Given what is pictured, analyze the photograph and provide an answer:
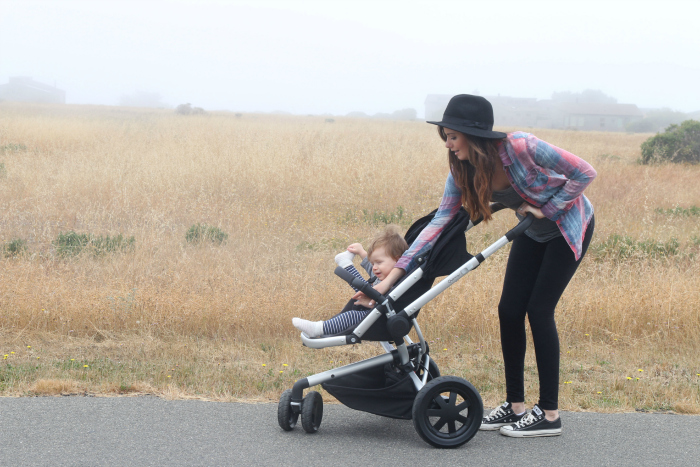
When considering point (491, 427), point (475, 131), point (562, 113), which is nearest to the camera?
point (475, 131)

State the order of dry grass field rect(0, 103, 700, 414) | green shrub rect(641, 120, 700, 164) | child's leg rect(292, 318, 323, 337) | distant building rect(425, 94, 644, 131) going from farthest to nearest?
distant building rect(425, 94, 644, 131)
green shrub rect(641, 120, 700, 164)
dry grass field rect(0, 103, 700, 414)
child's leg rect(292, 318, 323, 337)

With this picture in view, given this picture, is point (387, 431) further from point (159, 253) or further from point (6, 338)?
point (159, 253)

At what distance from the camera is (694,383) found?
4.23m

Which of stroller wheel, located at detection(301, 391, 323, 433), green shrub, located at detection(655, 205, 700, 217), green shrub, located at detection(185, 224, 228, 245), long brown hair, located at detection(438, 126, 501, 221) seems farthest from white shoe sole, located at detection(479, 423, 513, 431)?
green shrub, located at detection(655, 205, 700, 217)

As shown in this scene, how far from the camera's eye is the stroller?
3.13m

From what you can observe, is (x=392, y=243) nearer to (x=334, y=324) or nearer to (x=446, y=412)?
(x=334, y=324)

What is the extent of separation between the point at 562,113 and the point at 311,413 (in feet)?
198

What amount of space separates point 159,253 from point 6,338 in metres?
2.07

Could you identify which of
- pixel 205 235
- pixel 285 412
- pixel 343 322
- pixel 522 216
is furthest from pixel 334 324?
pixel 205 235

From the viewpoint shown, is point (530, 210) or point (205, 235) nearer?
point (530, 210)

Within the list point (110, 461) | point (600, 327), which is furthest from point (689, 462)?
point (110, 461)

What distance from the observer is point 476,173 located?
3.07 metres

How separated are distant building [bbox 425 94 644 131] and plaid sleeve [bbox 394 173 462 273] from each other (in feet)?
124

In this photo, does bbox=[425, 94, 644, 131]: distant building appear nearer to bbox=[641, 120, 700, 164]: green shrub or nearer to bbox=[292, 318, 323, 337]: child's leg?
bbox=[641, 120, 700, 164]: green shrub
